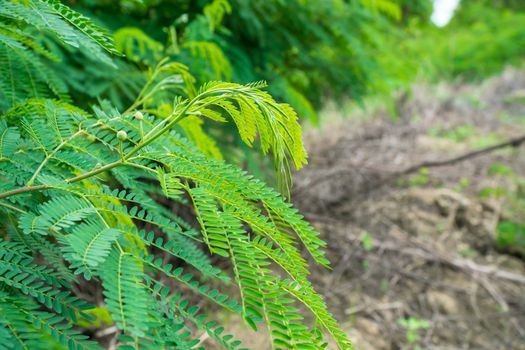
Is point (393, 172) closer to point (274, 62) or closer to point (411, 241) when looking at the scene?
point (411, 241)

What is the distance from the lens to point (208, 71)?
2.05 m

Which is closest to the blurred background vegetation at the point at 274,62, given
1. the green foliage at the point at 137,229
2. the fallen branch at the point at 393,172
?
the fallen branch at the point at 393,172

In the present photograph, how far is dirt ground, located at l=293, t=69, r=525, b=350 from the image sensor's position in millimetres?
3119

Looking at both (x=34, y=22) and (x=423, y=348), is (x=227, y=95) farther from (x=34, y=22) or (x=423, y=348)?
(x=423, y=348)

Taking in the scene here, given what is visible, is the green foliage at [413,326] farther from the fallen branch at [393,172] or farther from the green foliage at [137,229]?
the green foliage at [137,229]

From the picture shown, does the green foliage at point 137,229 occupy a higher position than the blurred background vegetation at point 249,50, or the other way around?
the blurred background vegetation at point 249,50

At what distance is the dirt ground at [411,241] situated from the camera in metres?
3.12

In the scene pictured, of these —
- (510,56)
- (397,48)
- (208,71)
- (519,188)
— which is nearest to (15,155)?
(208,71)

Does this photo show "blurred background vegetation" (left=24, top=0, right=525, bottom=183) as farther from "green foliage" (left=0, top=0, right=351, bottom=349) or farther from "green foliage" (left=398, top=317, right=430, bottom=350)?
"green foliage" (left=398, top=317, right=430, bottom=350)

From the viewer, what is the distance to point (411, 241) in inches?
152

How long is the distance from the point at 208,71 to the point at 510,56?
10133mm

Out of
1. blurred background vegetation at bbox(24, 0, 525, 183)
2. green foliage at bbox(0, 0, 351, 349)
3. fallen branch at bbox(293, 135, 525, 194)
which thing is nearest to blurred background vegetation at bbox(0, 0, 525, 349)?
blurred background vegetation at bbox(24, 0, 525, 183)

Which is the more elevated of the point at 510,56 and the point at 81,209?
the point at 510,56

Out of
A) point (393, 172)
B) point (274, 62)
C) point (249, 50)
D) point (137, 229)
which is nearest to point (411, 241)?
point (393, 172)
